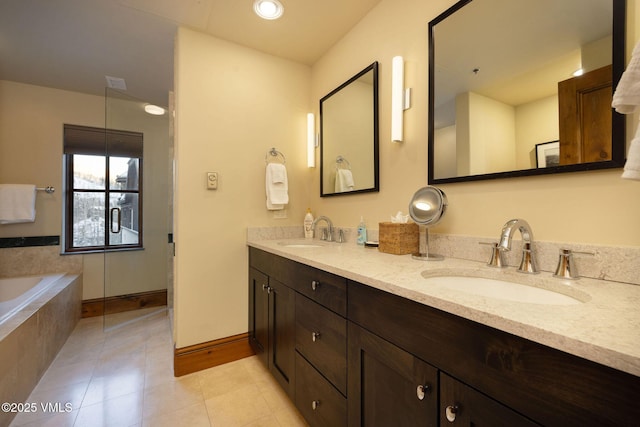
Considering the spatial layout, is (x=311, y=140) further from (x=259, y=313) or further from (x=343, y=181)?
(x=259, y=313)

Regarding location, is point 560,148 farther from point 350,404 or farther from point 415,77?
point 350,404

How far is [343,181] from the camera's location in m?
1.91

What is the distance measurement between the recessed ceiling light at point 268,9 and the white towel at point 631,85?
168cm

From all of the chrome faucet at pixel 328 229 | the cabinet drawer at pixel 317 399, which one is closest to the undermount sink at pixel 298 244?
the chrome faucet at pixel 328 229

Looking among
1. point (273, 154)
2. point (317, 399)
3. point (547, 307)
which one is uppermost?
point (273, 154)

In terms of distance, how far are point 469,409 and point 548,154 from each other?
2.79ft

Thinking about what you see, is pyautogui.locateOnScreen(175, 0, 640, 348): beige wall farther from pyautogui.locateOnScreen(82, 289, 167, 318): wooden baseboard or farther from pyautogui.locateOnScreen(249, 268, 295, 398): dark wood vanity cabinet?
pyautogui.locateOnScreen(82, 289, 167, 318): wooden baseboard

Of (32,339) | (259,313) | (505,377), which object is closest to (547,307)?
(505,377)

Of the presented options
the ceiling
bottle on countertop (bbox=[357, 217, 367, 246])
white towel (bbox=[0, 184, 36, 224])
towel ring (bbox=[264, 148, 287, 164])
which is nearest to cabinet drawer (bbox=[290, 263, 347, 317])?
bottle on countertop (bbox=[357, 217, 367, 246])

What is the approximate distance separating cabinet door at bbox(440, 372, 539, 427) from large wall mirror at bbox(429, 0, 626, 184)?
77 centimetres

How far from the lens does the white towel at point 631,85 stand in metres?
0.49

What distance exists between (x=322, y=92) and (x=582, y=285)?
6.38 ft

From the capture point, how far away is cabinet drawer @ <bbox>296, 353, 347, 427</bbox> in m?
1.01

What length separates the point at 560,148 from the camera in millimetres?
908
